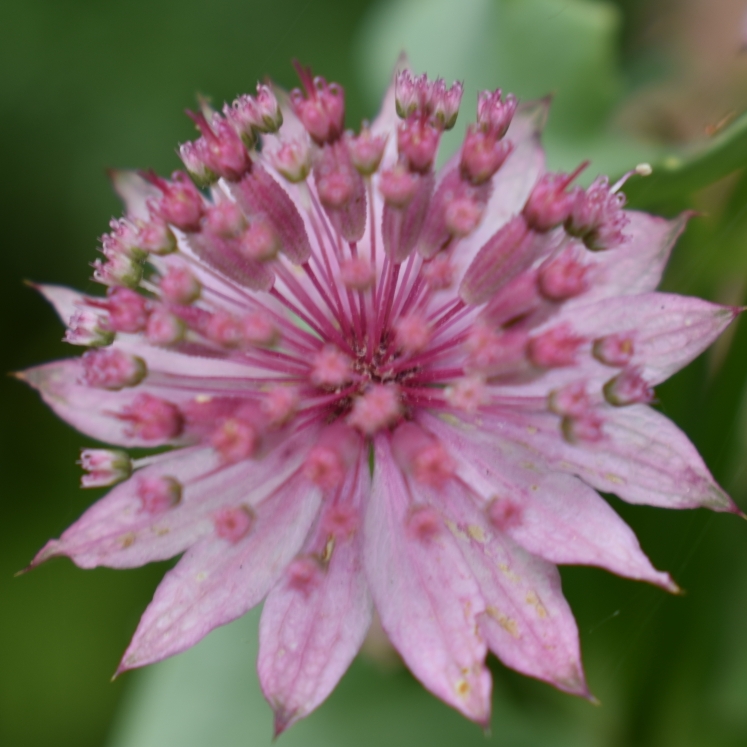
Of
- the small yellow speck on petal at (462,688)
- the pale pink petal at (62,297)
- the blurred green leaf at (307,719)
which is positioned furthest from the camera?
the blurred green leaf at (307,719)

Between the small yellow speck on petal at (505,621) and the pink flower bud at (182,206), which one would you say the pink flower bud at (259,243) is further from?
the small yellow speck on petal at (505,621)

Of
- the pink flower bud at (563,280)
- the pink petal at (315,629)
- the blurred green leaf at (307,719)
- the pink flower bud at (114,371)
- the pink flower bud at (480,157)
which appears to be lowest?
the blurred green leaf at (307,719)

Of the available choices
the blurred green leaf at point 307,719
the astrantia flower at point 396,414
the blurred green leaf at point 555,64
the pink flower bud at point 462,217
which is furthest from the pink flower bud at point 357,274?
the blurred green leaf at point 307,719

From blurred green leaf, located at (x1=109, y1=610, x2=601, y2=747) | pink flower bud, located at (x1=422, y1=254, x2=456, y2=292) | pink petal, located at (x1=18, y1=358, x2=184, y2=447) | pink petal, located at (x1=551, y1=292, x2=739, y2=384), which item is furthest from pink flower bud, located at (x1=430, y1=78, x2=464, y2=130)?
blurred green leaf, located at (x1=109, y1=610, x2=601, y2=747)

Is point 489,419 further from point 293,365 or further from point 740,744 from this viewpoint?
point 740,744

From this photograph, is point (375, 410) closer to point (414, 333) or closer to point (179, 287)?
point (414, 333)

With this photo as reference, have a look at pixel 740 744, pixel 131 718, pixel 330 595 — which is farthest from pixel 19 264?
pixel 740 744

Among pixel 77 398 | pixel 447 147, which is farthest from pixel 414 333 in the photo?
pixel 447 147

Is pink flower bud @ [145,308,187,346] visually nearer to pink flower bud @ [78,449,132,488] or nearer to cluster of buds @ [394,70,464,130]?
pink flower bud @ [78,449,132,488]
